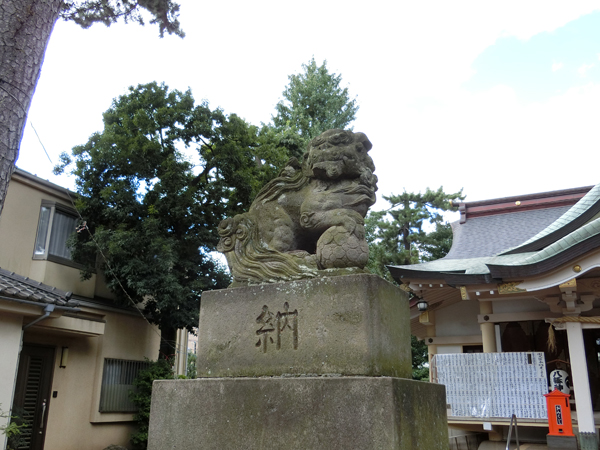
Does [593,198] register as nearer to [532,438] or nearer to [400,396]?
[532,438]

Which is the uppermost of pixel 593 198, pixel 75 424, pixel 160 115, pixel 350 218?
pixel 160 115

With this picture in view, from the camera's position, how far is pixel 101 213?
12.1 meters

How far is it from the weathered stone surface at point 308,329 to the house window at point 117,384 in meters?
9.77

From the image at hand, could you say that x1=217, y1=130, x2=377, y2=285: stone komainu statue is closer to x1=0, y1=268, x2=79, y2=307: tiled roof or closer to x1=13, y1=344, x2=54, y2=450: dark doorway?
x1=0, y1=268, x2=79, y2=307: tiled roof

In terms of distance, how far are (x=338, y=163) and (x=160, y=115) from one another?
31.8ft

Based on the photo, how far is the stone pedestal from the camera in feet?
8.89

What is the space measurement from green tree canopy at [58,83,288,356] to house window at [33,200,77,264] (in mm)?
493

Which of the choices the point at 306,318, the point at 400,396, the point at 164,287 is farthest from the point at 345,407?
the point at 164,287

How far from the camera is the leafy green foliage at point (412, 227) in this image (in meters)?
20.4

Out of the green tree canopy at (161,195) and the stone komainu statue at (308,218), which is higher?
the green tree canopy at (161,195)

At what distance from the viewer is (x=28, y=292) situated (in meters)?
8.47

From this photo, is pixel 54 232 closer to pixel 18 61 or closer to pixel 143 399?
pixel 143 399

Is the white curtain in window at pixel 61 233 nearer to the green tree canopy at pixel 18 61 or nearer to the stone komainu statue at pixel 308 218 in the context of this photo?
the green tree canopy at pixel 18 61

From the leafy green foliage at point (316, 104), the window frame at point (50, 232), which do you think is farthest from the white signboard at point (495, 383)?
the leafy green foliage at point (316, 104)
